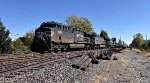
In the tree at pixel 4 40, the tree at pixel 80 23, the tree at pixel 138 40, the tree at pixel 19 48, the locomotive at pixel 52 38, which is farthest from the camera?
the tree at pixel 138 40

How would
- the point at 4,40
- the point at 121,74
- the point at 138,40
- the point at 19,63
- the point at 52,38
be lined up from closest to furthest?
1. the point at 19,63
2. the point at 121,74
3. the point at 52,38
4. the point at 4,40
5. the point at 138,40

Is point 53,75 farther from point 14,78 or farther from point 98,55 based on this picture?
point 98,55

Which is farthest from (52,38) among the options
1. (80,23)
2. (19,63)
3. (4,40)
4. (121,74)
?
(80,23)

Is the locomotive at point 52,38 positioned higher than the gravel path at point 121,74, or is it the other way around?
the locomotive at point 52,38

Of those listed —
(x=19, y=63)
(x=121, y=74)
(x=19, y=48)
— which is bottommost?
(x=121, y=74)

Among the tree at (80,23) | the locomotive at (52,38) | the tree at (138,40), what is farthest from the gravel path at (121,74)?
the tree at (138,40)

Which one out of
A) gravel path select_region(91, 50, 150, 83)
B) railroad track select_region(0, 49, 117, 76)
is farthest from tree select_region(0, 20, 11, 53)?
railroad track select_region(0, 49, 117, 76)

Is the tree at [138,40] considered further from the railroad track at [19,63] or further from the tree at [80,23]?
the railroad track at [19,63]

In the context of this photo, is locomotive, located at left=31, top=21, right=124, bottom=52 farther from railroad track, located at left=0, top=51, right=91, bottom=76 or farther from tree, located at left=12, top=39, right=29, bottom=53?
tree, located at left=12, top=39, right=29, bottom=53

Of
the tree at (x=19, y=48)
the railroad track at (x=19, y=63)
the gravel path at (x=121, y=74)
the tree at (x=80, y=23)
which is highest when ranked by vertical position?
the tree at (x=80, y=23)

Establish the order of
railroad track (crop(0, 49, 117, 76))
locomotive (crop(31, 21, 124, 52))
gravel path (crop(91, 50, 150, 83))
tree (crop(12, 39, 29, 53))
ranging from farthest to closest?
tree (crop(12, 39, 29, 53)), locomotive (crop(31, 21, 124, 52)), gravel path (crop(91, 50, 150, 83)), railroad track (crop(0, 49, 117, 76))

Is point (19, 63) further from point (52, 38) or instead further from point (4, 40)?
point (4, 40)

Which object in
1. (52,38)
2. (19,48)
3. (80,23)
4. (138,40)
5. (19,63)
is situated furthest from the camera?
(138,40)

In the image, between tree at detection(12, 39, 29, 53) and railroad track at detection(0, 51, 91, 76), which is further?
tree at detection(12, 39, 29, 53)
